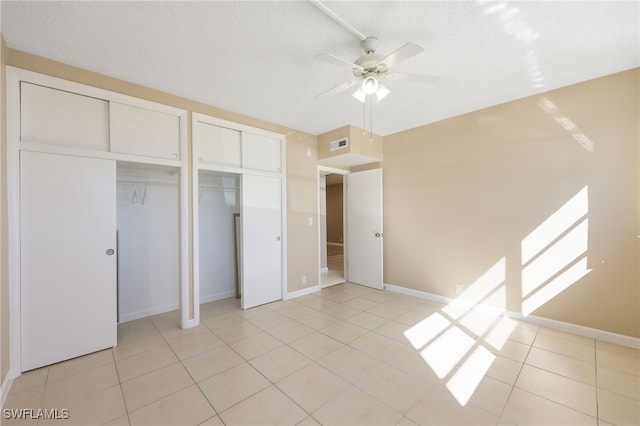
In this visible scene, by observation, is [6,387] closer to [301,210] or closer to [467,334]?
[301,210]

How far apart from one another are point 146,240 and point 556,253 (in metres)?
5.06

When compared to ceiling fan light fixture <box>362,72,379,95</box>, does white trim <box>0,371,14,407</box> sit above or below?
below

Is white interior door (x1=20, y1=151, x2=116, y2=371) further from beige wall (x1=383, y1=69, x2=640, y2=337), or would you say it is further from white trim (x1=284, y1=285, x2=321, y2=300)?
beige wall (x1=383, y1=69, x2=640, y2=337)

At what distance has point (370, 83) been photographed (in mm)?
2076

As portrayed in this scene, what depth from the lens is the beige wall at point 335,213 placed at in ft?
33.7

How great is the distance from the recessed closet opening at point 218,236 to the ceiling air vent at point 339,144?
1.62 m

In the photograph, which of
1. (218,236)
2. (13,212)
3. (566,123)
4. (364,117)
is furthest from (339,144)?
(13,212)

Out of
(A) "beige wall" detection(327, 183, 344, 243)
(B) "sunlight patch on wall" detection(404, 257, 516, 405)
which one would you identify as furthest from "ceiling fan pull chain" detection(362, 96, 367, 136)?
(A) "beige wall" detection(327, 183, 344, 243)

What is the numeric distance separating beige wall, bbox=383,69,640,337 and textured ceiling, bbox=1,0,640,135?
0.43 metres

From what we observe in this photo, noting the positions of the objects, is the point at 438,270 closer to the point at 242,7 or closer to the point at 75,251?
the point at 242,7

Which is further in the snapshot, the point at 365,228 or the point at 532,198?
the point at 365,228

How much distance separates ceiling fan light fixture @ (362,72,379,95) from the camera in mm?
2072

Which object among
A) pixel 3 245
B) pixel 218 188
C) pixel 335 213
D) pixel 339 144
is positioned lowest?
→ pixel 3 245

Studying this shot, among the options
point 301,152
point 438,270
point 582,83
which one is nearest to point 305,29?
point 301,152
